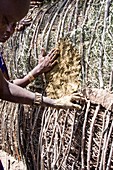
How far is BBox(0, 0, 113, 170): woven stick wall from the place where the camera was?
7.64 feet

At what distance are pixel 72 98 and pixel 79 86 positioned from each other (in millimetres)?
137

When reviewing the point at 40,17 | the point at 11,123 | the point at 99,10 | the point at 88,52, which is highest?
the point at 40,17

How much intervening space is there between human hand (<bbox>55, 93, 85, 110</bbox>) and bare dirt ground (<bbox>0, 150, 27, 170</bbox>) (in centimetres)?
149

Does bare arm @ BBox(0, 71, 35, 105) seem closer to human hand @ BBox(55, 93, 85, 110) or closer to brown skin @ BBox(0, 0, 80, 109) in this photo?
brown skin @ BBox(0, 0, 80, 109)

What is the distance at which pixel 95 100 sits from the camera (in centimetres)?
234

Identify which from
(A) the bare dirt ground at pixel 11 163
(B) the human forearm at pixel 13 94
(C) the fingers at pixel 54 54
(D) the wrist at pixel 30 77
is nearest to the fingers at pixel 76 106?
(B) the human forearm at pixel 13 94

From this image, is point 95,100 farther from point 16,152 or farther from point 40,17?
point 16,152

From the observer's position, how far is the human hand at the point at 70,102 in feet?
7.98

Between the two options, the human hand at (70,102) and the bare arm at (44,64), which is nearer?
the human hand at (70,102)

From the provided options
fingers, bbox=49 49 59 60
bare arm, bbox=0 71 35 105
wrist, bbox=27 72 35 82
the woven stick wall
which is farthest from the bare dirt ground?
bare arm, bbox=0 71 35 105

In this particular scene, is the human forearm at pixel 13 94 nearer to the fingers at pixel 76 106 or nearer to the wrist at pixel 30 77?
the fingers at pixel 76 106

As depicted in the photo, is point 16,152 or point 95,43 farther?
point 16,152

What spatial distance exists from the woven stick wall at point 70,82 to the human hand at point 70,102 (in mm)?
52

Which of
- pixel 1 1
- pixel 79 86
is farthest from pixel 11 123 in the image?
pixel 1 1
